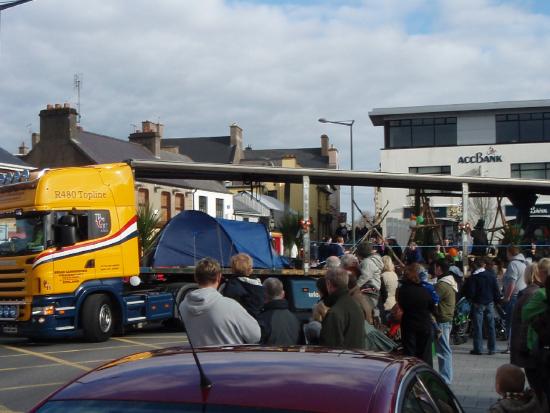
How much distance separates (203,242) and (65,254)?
4774 millimetres

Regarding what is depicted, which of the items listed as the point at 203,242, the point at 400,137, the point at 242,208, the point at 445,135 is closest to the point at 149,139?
the point at 242,208

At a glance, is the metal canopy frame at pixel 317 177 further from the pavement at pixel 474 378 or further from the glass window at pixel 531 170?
the glass window at pixel 531 170

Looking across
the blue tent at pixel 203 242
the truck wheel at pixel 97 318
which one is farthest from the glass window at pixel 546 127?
the truck wheel at pixel 97 318

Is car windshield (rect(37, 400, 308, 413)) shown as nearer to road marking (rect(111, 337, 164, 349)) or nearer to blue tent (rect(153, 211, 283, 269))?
road marking (rect(111, 337, 164, 349))

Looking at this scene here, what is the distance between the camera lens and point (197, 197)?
168ft

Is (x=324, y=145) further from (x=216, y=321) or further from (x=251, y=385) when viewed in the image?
(x=251, y=385)

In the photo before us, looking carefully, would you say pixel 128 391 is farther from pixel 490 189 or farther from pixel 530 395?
pixel 490 189

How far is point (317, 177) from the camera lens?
23.3 m

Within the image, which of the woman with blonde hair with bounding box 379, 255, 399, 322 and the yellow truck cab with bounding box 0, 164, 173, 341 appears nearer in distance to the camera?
the woman with blonde hair with bounding box 379, 255, 399, 322

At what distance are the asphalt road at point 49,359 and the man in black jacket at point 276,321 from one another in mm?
4351

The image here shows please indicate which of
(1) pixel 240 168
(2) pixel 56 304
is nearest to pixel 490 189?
(1) pixel 240 168

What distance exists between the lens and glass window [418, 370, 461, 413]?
3916mm

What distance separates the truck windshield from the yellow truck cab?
21 mm

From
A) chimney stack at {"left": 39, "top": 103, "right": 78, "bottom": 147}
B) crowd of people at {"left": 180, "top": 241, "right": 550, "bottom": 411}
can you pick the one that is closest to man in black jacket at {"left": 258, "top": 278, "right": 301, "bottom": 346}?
crowd of people at {"left": 180, "top": 241, "right": 550, "bottom": 411}
